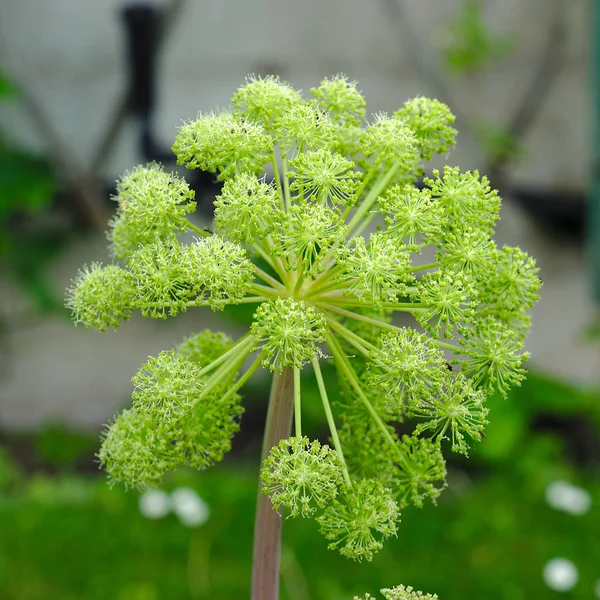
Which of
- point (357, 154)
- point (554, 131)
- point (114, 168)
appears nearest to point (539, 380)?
point (554, 131)

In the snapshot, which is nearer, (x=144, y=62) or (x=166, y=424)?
(x=166, y=424)

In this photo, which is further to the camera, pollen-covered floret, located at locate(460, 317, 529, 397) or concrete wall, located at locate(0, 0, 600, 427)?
concrete wall, located at locate(0, 0, 600, 427)

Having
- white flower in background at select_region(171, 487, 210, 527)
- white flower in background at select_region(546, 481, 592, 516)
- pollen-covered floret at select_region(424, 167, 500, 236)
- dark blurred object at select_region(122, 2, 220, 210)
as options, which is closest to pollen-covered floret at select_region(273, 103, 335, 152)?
pollen-covered floret at select_region(424, 167, 500, 236)

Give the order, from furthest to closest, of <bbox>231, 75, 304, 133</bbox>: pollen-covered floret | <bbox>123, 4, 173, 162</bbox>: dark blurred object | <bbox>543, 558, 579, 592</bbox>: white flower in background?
1. <bbox>123, 4, 173, 162</bbox>: dark blurred object
2. <bbox>543, 558, 579, 592</bbox>: white flower in background
3. <bbox>231, 75, 304, 133</bbox>: pollen-covered floret

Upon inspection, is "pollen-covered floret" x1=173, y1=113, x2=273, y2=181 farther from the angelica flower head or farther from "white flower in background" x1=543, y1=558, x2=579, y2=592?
"white flower in background" x1=543, y1=558, x2=579, y2=592

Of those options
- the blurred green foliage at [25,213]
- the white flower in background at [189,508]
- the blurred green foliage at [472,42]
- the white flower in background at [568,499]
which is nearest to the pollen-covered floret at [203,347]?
the white flower in background at [189,508]

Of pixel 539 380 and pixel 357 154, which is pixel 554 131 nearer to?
pixel 539 380

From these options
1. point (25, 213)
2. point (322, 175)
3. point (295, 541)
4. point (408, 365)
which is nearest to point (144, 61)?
point (25, 213)

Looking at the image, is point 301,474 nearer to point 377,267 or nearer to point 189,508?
point 377,267
